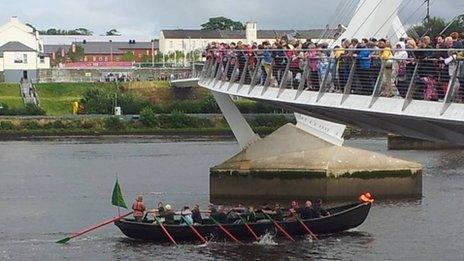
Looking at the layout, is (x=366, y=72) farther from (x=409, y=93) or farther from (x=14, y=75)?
(x=14, y=75)

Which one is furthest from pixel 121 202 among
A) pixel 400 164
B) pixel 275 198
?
pixel 400 164

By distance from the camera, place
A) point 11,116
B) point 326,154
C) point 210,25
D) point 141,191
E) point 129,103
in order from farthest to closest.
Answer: point 210,25 → point 129,103 → point 11,116 → point 141,191 → point 326,154

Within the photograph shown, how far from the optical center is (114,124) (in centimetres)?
9644

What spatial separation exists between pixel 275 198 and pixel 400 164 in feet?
15.8

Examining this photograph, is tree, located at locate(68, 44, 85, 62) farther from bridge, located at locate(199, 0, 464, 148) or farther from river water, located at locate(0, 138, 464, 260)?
bridge, located at locate(199, 0, 464, 148)

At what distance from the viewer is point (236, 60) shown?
3612cm

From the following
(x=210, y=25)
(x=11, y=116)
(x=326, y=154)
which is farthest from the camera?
(x=210, y=25)

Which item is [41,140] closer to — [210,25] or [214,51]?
[214,51]

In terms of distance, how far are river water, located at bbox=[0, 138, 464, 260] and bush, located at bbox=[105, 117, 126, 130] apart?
21.0m

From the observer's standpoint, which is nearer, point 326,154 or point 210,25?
point 326,154

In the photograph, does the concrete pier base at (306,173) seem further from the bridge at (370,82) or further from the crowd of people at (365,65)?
the crowd of people at (365,65)

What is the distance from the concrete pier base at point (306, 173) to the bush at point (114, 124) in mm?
51050

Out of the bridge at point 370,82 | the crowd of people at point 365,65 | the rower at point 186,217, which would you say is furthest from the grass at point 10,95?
the crowd of people at point 365,65

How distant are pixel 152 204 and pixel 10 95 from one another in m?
66.5
